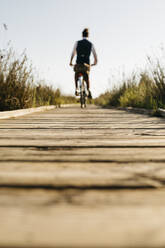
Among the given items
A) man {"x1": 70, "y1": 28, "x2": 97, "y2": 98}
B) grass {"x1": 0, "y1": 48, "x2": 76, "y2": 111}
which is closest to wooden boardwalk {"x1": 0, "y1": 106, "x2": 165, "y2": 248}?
grass {"x1": 0, "y1": 48, "x2": 76, "y2": 111}

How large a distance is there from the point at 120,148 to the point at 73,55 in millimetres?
5864

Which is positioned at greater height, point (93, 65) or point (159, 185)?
point (93, 65)

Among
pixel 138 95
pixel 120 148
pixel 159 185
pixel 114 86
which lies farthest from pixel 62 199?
pixel 114 86

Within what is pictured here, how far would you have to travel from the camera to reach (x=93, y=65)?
7.12 meters

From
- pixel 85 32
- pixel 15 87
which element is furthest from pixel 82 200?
pixel 85 32

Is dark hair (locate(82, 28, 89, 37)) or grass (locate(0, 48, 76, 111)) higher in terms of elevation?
dark hair (locate(82, 28, 89, 37))

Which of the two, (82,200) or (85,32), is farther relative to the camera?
(85,32)

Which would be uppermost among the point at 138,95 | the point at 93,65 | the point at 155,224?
the point at 93,65

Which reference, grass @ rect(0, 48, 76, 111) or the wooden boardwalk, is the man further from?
the wooden boardwalk

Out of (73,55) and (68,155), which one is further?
(73,55)

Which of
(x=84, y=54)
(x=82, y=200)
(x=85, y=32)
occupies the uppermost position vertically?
(x=85, y=32)

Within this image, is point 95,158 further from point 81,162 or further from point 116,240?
point 116,240

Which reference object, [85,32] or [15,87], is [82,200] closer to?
[15,87]

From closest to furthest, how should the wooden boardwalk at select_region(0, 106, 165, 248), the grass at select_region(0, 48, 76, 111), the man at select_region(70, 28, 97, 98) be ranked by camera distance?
the wooden boardwalk at select_region(0, 106, 165, 248) < the grass at select_region(0, 48, 76, 111) < the man at select_region(70, 28, 97, 98)
